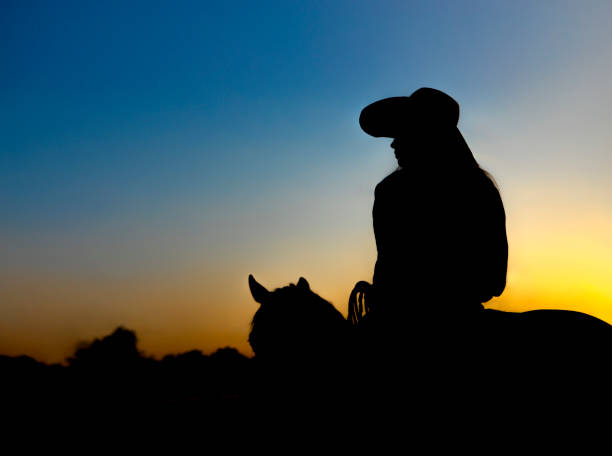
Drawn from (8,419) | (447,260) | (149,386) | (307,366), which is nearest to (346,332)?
(307,366)

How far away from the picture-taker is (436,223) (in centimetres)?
279

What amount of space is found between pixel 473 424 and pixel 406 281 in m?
0.90

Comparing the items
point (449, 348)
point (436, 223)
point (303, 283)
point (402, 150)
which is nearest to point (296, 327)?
point (303, 283)

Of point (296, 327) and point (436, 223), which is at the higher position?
point (436, 223)

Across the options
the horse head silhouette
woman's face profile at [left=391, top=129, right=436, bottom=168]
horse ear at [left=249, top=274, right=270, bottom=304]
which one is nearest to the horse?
the horse head silhouette

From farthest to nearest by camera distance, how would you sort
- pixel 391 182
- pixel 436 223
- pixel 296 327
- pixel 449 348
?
1. pixel 391 182
2. pixel 436 223
3. pixel 296 327
4. pixel 449 348

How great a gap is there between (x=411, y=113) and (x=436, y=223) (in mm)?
799

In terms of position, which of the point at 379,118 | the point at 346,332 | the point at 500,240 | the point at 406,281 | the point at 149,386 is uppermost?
the point at 379,118

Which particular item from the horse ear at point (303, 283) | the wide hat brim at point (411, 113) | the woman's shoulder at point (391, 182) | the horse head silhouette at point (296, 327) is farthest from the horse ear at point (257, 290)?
the wide hat brim at point (411, 113)

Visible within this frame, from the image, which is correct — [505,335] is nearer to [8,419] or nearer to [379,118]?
[379,118]

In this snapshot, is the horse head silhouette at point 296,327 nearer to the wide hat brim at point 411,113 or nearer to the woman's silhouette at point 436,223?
the woman's silhouette at point 436,223

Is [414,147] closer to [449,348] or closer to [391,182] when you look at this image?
[391,182]

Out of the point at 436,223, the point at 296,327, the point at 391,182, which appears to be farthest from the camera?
the point at 391,182

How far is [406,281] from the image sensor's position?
2.79 metres
